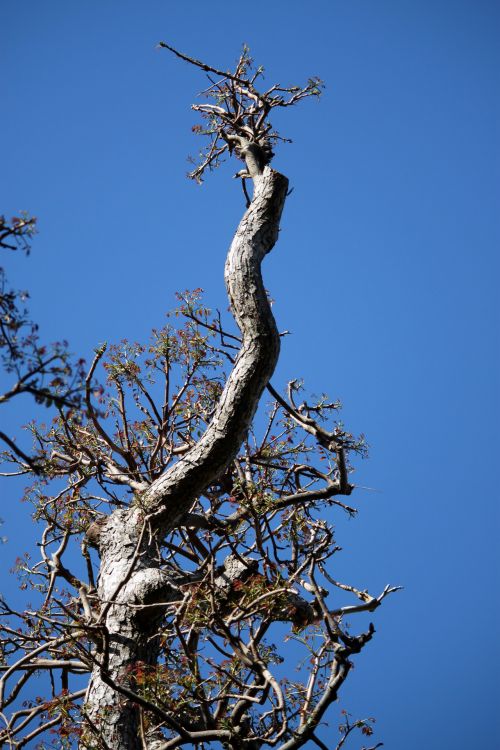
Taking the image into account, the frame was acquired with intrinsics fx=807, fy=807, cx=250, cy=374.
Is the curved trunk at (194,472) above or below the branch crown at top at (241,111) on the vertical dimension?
below

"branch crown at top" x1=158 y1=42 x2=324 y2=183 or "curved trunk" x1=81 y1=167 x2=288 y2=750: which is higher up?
"branch crown at top" x1=158 y1=42 x2=324 y2=183

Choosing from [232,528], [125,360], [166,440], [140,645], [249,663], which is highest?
[125,360]

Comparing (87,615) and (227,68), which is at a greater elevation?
(227,68)

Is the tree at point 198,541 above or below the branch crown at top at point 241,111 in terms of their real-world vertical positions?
below

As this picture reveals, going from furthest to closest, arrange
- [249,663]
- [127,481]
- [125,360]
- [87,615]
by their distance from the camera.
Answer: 1. [125,360]
2. [127,481]
3. [87,615]
4. [249,663]

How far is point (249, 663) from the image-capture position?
3.13 meters

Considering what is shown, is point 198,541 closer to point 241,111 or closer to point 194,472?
point 194,472

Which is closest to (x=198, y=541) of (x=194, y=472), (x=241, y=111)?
(x=194, y=472)

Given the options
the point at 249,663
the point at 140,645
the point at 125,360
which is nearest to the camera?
the point at 249,663

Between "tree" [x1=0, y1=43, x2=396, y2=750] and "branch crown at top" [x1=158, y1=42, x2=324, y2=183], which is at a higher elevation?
"branch crown at top" [x1=158, y1=42, x2=324, y2=183]

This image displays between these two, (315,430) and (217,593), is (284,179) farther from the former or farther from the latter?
(217,593)

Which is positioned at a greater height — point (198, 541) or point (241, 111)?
point (241, 111)

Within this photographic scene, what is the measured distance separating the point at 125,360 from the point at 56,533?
1277mm

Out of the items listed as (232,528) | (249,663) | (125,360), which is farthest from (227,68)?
(249,663)
